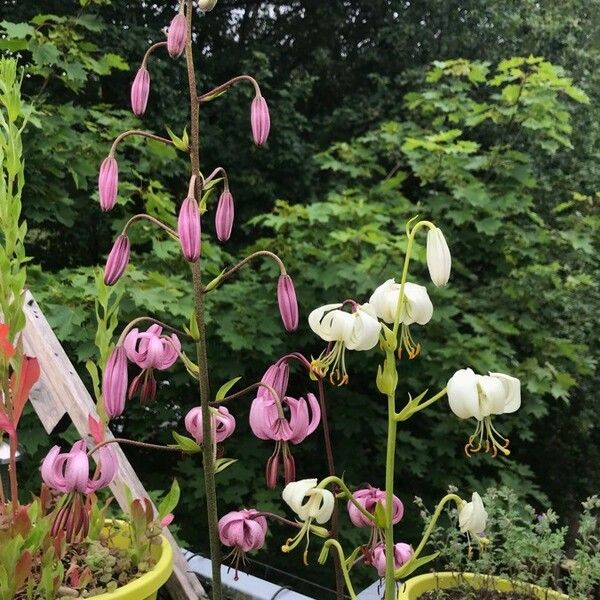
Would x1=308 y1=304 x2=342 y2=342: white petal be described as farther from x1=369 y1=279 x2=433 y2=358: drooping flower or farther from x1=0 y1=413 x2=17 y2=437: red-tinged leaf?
x1=0 y1=413 x2=17 y2=437: red-tinged leaf

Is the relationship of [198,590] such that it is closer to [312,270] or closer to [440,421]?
[312,270]

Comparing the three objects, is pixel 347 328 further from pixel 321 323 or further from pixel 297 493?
pixel 297 493

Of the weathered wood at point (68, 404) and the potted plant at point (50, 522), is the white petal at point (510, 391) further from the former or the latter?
the weathered wood at point (68, 404)

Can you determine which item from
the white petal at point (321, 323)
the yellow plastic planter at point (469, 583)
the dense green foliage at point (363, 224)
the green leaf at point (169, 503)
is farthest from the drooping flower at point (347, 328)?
the dense green foliage at point (363, 224)

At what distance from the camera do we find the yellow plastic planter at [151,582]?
2.99 ft

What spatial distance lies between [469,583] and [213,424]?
46cm

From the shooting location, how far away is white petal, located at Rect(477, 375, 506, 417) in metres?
0.71

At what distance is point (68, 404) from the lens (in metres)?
1.11

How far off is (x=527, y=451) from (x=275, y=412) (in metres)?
3.76

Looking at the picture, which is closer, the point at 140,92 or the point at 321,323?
the point at 321,323

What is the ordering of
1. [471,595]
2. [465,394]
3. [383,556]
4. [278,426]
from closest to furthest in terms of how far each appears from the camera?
[465,394]
[278,426]
[383,556]
[471,595]

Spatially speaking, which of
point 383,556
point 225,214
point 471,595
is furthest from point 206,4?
point 471,595

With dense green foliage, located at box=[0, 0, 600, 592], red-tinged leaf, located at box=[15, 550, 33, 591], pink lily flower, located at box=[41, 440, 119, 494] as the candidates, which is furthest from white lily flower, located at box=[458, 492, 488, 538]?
dense green foliage, located at box=[0, 0, 600, 592]

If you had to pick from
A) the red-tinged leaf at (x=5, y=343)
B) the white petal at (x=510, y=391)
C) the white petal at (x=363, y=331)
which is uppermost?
the white petal at (x=363, y=331)
